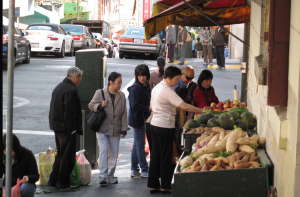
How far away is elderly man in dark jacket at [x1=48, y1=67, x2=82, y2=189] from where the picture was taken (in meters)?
6.62

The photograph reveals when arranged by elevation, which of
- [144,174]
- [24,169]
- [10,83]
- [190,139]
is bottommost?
[144,174]

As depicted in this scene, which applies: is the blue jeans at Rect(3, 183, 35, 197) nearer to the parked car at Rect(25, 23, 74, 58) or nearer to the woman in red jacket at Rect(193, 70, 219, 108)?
the woman in red jacket at Rect(193, 70, 219, 108)

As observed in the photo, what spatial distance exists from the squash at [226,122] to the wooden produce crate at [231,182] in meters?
→ 1.69

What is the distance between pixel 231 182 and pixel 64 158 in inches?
→ 129

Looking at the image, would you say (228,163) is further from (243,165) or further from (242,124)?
(242,124)

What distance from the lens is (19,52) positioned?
59.1ft

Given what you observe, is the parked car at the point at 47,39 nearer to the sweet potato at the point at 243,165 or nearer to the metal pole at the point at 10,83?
the sweet potato at the point at 243,165

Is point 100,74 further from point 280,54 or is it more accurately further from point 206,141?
point 280,54

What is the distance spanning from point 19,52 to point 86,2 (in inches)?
2155

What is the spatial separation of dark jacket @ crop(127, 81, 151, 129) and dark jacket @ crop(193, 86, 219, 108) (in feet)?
3.02

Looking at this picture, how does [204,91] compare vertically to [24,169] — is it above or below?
above

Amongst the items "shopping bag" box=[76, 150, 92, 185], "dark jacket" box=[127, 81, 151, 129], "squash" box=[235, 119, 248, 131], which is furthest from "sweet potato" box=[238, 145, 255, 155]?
"shopping bag" box=[76, 150, 92, 185]

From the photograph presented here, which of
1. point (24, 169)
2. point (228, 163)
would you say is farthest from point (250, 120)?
point (24, 169)

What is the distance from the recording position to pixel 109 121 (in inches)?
276
